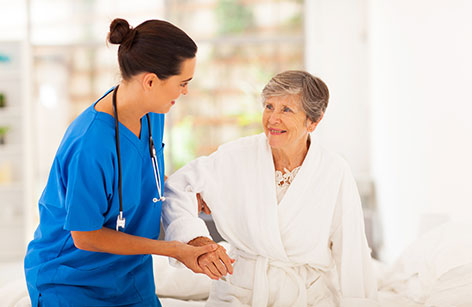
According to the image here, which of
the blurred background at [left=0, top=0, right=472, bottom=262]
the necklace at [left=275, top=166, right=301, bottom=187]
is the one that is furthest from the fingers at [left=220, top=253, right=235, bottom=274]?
the blurred background at [left=0, top=0, right=472, bottom=262]

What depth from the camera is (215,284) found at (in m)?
1.74

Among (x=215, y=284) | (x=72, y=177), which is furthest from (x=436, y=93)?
(x=72, y=177)

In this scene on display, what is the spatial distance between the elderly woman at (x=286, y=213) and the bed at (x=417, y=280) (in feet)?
0.82

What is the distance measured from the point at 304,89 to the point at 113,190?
691 millimetres

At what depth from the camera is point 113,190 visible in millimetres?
1448

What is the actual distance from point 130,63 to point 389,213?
3222 millimetres

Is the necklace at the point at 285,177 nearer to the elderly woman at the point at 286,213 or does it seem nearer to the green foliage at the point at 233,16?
the elderly woman at the point at 286,213

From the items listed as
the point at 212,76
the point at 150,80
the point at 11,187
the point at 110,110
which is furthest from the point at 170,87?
the point at 11,187

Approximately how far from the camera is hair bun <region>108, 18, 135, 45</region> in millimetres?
1408

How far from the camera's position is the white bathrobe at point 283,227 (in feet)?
5.52

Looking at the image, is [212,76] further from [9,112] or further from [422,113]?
[422,113]

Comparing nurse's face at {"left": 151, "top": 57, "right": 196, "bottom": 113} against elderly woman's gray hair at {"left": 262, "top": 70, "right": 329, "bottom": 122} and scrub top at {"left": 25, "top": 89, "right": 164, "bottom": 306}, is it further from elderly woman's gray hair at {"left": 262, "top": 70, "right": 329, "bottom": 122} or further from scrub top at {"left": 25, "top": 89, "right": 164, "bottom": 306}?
elderly woman's gray hair at {"left": 262, "top": 70, "right": 329, "bottom": 122}

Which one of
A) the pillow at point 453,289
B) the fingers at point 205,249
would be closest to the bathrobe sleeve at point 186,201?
the fingers at point 205,249

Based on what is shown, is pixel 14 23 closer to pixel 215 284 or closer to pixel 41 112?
pixel 41 112
